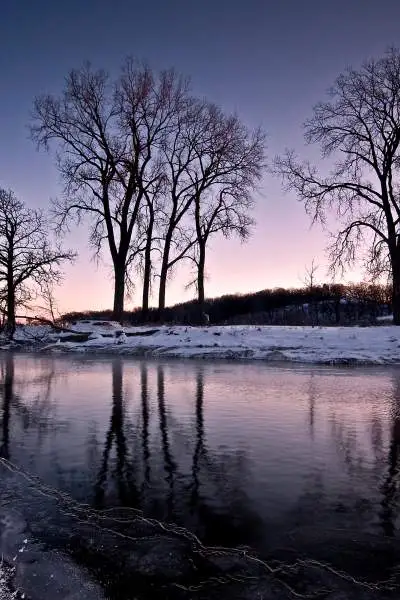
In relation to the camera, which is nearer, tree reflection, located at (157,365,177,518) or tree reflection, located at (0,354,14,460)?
tree reflection, located at (157,365,177,518)

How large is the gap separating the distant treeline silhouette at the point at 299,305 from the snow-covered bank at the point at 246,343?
1176cm

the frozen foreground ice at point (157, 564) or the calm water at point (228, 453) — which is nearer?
the frozen foreground ice at point (157, 564)

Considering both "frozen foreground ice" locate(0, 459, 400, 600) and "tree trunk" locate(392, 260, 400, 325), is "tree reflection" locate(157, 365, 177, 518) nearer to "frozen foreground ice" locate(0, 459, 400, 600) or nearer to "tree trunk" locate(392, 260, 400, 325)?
"frozen foreground ice" locate(0, 459, 400, 600)

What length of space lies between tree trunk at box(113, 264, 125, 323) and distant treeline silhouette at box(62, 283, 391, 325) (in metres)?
7.00

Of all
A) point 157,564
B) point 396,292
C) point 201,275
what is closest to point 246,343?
point 396,292

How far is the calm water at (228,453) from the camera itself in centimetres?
354

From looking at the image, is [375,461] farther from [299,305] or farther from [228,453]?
[299,305]

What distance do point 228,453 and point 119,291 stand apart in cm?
2346

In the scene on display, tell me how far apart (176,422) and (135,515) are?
10.9 feet

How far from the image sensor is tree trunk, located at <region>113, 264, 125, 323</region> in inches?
1087

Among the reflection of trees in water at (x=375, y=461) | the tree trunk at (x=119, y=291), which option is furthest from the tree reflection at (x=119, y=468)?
the tree trunk at (x=119, y=291)

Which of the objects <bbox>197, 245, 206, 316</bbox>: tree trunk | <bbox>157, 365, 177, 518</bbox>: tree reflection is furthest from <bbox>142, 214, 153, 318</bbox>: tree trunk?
<bbox>157, 365, 177, 518</bbox>: tree reflection

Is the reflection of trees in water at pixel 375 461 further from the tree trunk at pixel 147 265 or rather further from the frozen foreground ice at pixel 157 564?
the tree trunk at pixel 147 265

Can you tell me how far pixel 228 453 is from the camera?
5277 millimetres
